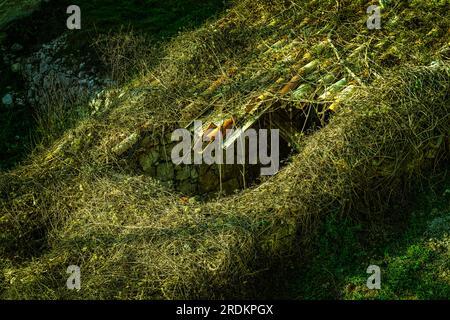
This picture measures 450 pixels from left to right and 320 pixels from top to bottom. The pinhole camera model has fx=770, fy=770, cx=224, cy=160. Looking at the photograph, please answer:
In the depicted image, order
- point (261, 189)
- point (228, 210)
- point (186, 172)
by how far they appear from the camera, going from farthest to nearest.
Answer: point (186, 172) → point (261, 189) → point (228, 210)

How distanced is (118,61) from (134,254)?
411 cm

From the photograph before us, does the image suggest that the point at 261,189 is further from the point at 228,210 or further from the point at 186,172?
the point at 186,172

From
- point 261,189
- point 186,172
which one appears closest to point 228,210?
point 261,189

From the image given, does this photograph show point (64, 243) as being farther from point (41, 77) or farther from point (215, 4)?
point (215, 4)

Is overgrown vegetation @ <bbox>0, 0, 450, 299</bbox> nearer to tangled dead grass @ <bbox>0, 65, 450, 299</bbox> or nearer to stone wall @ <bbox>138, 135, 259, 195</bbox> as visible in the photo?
tangled dead grass @ <bbox>0, 65, 450, 299</bbox>

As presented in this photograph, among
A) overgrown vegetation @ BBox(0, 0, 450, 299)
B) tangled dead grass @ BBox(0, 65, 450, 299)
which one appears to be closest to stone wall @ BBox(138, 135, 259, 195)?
overgrown vegetation @ BBox(0, 0, 450, 299)

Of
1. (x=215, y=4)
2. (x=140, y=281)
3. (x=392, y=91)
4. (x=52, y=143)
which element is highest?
(x=215, y=4)

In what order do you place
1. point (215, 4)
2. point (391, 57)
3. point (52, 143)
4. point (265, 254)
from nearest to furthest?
point (265, 254), point (391, 57), point (52, 143), point (215, 4)

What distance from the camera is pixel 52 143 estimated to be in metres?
9.49

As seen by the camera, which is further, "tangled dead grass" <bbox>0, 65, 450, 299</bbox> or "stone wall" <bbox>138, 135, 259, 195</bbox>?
"stone wall" <bbox>138, 135, 259, 195</bbox>

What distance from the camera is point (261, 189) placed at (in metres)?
7.85

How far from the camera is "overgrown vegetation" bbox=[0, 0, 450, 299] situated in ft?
23.0

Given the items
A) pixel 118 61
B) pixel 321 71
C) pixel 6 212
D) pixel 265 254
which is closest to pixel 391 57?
pixel 321 71

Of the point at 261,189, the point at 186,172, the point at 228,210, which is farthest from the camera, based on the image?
the point at 186,172
